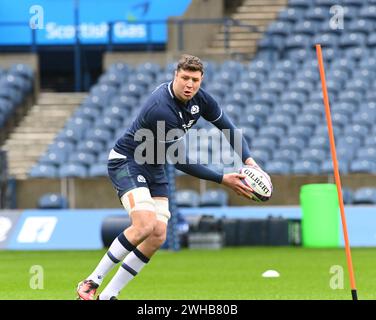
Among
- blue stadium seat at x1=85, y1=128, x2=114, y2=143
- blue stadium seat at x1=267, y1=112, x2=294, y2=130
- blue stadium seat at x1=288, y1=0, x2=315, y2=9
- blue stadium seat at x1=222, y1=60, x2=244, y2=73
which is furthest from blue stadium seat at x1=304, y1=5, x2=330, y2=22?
blue stadium seat at x1=85, y1=128, x2=114, y2=143

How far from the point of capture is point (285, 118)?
26.1m

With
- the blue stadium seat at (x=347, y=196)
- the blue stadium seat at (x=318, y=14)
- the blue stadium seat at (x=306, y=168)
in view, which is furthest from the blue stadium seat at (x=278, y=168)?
the blue stadium seat at (x=318, y=14)

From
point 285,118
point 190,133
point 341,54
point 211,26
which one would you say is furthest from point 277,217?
point 211,26

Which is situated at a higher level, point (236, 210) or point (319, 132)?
point (319, 132)

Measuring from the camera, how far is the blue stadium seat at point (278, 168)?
2409 centimetres

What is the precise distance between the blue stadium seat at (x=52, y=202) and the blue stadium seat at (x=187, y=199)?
247 cm

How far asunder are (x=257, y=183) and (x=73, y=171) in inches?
589

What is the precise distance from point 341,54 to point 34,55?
767cm

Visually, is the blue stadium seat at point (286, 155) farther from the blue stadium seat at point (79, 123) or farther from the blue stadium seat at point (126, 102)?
the blue stadium seat at point (79, 123)

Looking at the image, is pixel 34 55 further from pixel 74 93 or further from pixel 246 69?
pixel 246 69

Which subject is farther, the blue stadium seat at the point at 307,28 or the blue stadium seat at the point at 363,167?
the blue stadium seat at the point at 307,28

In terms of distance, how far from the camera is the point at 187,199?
2348 centimetres

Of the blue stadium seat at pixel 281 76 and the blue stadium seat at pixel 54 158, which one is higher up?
the blue stadium seat at pixel 281 76
